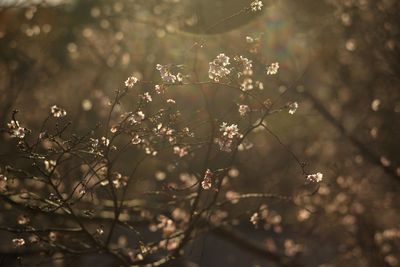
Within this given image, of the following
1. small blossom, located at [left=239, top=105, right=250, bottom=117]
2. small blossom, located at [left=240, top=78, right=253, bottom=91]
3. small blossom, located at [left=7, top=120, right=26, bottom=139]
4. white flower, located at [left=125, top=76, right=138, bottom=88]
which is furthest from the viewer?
small blossom, located at [left=240, top=78, right=253, bottom=91]

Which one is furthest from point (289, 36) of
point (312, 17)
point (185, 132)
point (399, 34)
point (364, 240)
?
point (185, 132)

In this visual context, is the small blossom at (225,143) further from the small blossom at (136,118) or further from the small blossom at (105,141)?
the small blossom at (105,141)

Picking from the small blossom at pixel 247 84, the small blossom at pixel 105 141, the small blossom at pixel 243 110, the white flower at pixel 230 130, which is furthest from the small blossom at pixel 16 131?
the small blossom at pixel 247 84

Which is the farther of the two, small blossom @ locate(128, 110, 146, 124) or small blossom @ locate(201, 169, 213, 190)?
small blossom @ locate(201, 169, 213, 190)

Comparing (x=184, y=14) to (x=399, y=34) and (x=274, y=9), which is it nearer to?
(x=274, y=9)

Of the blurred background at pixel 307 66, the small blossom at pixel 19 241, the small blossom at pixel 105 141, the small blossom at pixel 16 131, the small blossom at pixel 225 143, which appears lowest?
the small blossom at pixel 19 241

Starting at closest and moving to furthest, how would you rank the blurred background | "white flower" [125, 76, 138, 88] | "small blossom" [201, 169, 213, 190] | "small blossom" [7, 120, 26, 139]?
"small blossom" [7, 120, 26, 139] → "white flower" [125, 76, 138, 88] → "small blossom" [201, 169, 213, 190] → the blurred background

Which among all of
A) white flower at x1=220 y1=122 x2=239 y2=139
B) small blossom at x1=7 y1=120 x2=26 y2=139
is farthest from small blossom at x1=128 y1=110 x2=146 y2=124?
small blossom at x1=7 y1=120 x2=26 y2=139

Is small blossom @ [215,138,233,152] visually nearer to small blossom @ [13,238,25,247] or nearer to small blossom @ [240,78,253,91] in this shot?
small blossom @ [240,78,253,91]
